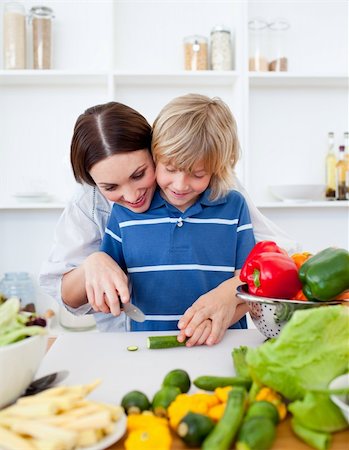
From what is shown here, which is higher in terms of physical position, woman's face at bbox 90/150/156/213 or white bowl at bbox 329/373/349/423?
woman's face at bbox 90/150/156/213

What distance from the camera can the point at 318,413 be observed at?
62cm

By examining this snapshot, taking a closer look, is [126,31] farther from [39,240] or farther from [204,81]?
[39,240]

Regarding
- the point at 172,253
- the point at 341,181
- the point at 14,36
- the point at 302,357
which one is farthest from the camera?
the point at 341,181

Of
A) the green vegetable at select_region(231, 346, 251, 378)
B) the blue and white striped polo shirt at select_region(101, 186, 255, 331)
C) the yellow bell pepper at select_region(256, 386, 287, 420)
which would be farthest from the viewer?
the blue and white striped polo shirt at select_region(101, 186, 255, 331)

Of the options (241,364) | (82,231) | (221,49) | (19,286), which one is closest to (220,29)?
(221,49)

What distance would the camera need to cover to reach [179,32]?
2732 mm

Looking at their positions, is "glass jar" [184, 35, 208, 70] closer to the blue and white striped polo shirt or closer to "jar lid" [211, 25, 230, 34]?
"jar lid" [211, 25, 230, 34]

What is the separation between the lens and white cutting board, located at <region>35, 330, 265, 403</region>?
815 millimetres

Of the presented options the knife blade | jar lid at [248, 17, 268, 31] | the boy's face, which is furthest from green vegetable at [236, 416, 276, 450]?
jar lid at [248, 17, 268, 31]

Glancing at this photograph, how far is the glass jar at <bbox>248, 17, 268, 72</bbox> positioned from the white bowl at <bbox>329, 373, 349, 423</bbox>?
2135 mm

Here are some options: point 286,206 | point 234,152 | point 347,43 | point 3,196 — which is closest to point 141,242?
point 234,152

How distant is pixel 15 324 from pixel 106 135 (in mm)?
668

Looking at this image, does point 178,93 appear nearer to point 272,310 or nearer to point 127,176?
point 127,176

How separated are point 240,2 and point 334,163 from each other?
896mm
